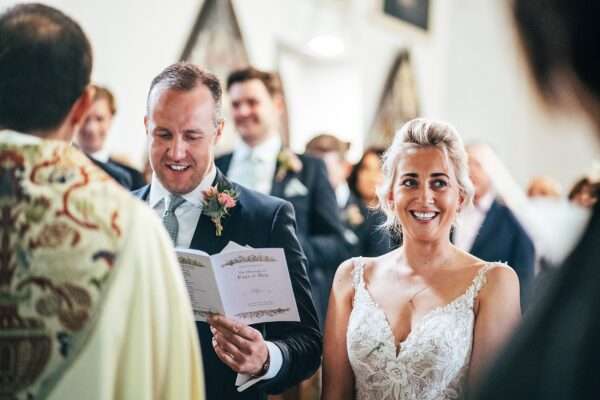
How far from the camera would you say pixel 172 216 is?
9.54 feet

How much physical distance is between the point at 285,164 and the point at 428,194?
167cm

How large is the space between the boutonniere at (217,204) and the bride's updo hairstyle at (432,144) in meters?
0.77

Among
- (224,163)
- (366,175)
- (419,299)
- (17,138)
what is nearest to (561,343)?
(17,138)

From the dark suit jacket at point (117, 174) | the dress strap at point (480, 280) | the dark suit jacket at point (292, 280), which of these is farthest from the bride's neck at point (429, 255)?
the dark suit jacket at point (117, 174)

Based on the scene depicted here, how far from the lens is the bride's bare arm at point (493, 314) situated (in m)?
3.02

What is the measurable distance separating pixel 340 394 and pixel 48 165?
1.73 metres

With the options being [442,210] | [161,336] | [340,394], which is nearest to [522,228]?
[442,210]

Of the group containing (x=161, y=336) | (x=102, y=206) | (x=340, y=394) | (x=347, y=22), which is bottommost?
(x=340, y=394)

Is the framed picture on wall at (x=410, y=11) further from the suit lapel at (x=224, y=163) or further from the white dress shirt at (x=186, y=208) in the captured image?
the white dress shirt at (x=186, y=208)

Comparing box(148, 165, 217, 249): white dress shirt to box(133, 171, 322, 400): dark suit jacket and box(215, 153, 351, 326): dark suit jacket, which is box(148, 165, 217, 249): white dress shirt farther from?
box(215, 153, 351, 326): dark suit jacket

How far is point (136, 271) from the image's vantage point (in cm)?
181

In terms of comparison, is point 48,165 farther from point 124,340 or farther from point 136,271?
point 124,340

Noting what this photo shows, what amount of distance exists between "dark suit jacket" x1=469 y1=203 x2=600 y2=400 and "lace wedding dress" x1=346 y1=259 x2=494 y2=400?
1823mm

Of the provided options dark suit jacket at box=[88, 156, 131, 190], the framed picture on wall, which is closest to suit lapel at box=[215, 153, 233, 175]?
dark suit jacket at box=[88, 156, 131, 190]
